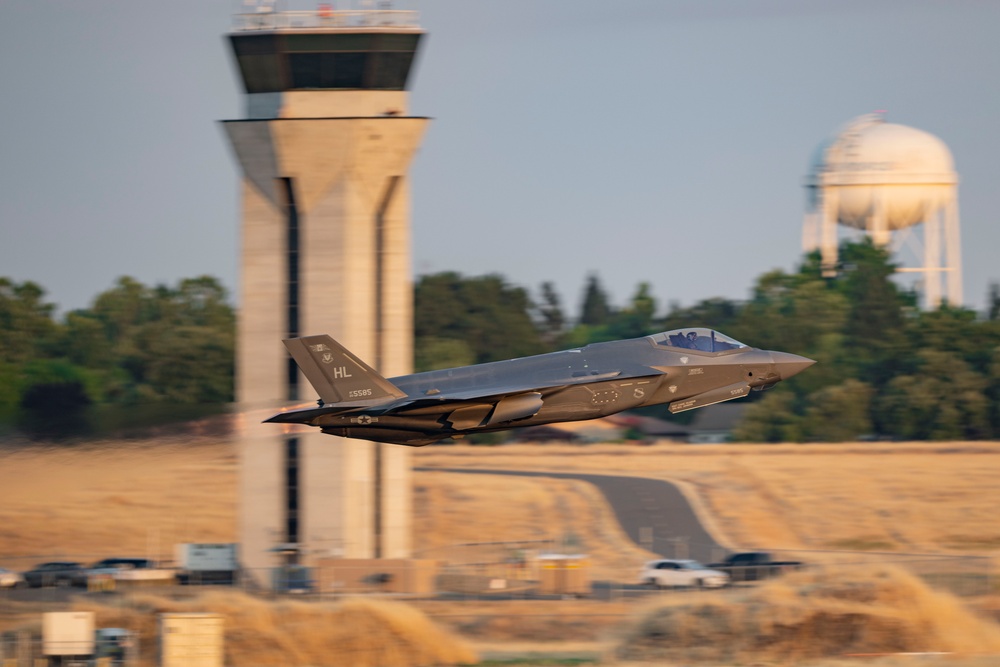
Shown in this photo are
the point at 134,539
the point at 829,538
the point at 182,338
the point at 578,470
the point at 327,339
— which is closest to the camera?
the point at 327,339

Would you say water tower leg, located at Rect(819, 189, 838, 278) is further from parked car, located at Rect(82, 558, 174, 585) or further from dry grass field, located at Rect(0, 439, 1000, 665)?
parked car, located at Rect(82, 558, 174, 585)

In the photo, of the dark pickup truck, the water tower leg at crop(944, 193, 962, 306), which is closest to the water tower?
the water tower leg at crop(944, 193, 962, 306)

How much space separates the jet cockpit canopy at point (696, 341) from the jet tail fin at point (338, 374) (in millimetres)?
6993

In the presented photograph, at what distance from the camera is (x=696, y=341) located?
31.9 metres

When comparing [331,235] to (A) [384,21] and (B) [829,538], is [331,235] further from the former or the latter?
(B) [829,538]

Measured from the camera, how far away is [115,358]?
105 metres

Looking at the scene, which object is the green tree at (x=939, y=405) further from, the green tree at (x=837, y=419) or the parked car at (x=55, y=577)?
the parked car at (x=55, y=577)

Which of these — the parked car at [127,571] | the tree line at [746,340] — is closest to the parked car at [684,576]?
the parked car at [127,571]

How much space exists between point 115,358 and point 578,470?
44300 mm

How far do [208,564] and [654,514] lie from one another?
2943 centimetres

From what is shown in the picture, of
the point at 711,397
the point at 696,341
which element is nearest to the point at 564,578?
the point at 711,397

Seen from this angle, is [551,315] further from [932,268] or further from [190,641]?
[190,641]

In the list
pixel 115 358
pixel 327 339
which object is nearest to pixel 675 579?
pixel 327 339

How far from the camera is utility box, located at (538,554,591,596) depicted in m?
46.1
